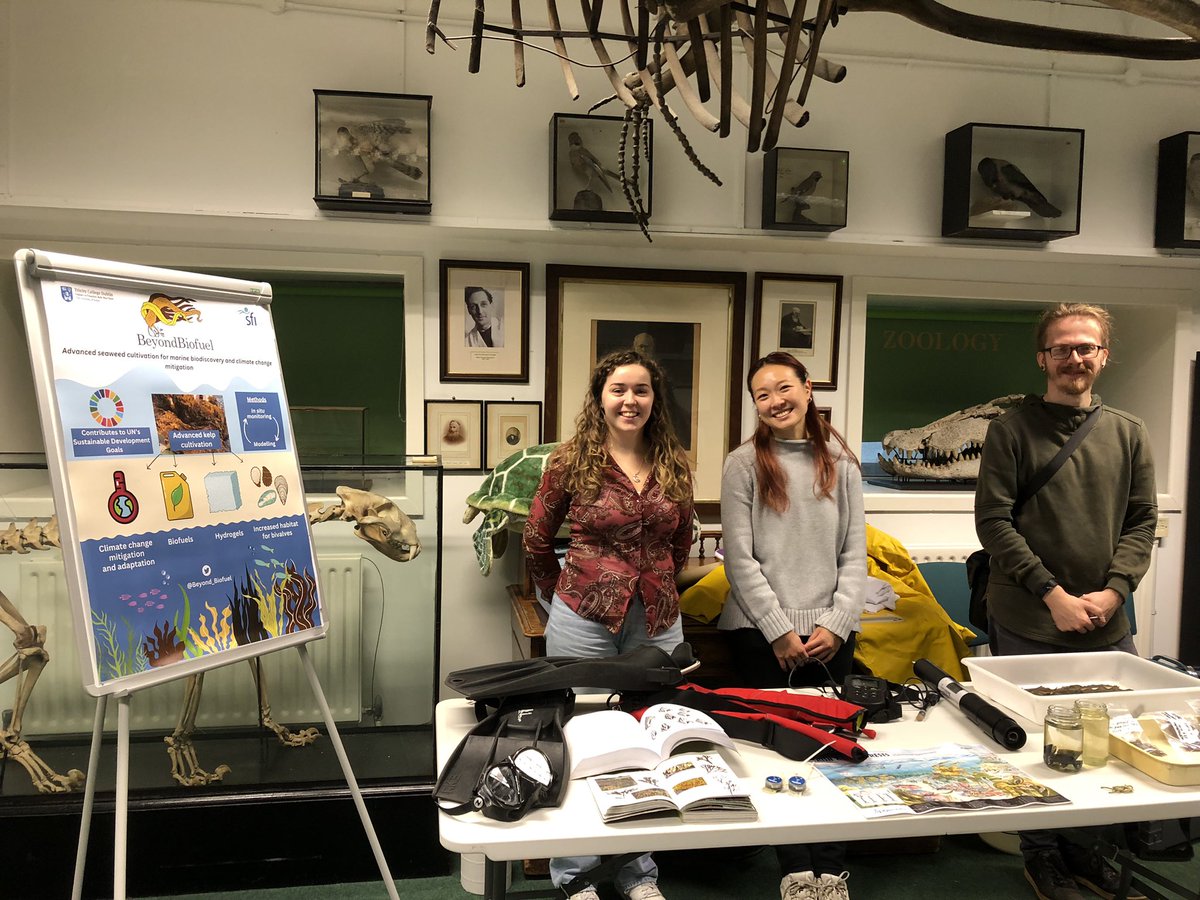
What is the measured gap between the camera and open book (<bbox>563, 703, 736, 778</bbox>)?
57.7 inches

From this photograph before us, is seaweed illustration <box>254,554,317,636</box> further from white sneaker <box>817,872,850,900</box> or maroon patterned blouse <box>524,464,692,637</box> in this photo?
white sneaker <box>817,872,850,900</box>

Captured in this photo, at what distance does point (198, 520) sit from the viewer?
1.60m

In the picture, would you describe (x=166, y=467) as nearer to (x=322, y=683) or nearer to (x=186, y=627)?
(x=186, y=627)

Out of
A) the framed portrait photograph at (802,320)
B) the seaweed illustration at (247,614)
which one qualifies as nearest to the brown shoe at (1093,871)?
the framed portrait photograph at (802,320)

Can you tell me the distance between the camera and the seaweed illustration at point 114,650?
1420mm

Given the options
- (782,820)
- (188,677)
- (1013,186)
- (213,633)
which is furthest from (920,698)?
(1013,186)

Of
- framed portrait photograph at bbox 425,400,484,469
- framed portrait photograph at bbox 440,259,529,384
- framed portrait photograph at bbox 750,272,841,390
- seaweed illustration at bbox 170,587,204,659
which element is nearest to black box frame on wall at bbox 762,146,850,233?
framed portrait photograph at bbox 750,272,841,390

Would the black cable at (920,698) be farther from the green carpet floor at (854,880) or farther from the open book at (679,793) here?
the green carpet floor at (854,880)

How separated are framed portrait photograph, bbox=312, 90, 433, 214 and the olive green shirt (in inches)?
76.9

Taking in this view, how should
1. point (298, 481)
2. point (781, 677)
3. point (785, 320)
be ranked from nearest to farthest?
point (298, 481), point (781, 677), point (785, 320)

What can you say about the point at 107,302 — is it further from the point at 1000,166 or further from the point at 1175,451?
the point at 1175,451

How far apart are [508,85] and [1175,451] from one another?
3160mm

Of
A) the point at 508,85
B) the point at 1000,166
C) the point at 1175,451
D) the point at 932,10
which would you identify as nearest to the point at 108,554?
the point at 932,10

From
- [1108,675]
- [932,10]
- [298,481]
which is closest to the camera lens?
[932,10]
